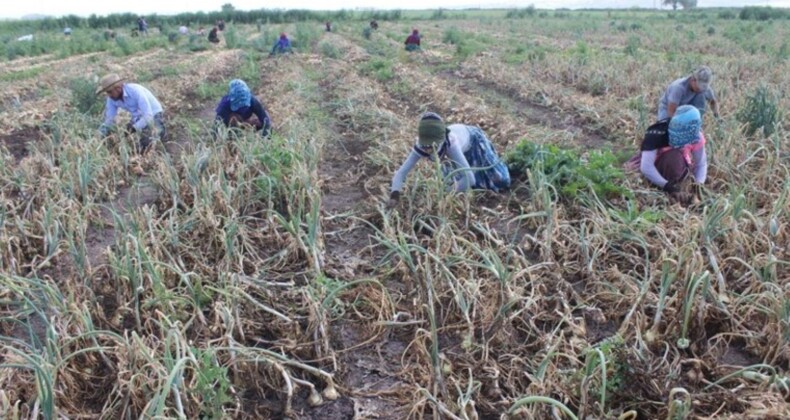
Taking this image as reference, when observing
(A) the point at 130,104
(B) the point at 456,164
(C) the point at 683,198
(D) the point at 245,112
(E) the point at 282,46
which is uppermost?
(E) the point at 282,46

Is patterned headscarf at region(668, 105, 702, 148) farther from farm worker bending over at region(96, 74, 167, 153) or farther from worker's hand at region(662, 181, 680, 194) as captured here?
farm worker bending over at region(96, 74, 167, 153)

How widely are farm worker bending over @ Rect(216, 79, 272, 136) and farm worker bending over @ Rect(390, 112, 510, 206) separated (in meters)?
2.07

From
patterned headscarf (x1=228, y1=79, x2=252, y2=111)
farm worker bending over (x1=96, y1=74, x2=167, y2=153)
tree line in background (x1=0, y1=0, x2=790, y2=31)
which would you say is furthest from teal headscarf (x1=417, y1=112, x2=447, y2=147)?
tree line in background (x1=0, y1=0, x2=790, y2=31)

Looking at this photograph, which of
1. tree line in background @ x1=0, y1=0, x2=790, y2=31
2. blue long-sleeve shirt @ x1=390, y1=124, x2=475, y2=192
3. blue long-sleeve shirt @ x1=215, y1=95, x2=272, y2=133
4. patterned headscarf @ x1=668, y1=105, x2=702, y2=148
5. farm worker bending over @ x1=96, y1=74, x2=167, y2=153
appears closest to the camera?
blue long-sleeve shirt @ x1=390, y1=124, x2=475, y2=192

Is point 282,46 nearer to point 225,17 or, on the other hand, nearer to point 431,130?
point 431,130

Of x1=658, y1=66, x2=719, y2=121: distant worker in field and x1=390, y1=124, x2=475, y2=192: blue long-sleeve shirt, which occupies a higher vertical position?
x1=658, y1=66, x2=719, y2=121: distant worker in field

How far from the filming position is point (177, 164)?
5.12m

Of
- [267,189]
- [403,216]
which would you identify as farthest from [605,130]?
[267,189]

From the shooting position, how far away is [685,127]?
4.06m

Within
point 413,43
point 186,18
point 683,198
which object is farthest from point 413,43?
point 186,18

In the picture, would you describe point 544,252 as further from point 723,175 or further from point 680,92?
point 680,92

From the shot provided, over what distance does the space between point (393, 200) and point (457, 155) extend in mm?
530

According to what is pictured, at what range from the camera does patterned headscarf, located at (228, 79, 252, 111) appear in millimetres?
5562

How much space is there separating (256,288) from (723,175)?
3.55 metres
